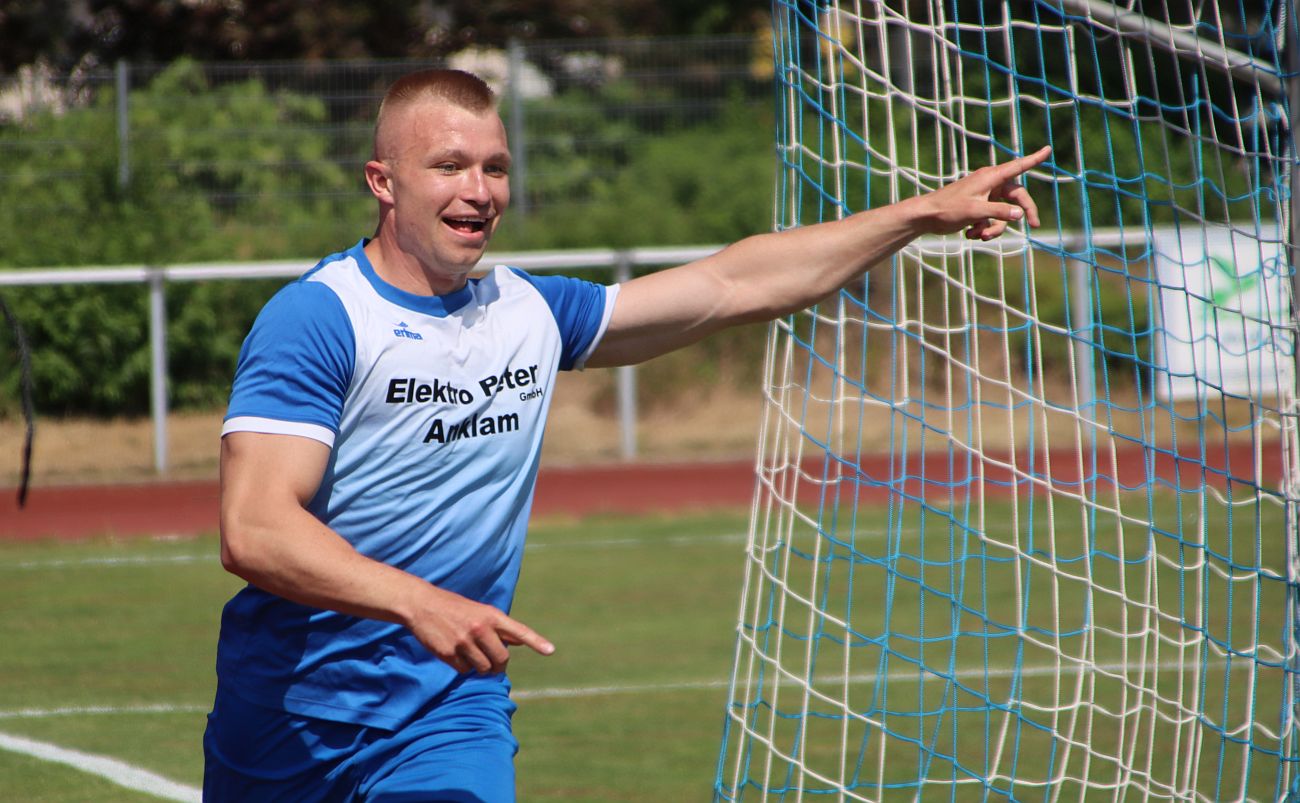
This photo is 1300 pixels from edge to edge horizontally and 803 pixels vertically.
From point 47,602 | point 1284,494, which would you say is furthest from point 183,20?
point 1284,494

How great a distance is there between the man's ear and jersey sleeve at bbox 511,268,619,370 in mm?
Result: 389

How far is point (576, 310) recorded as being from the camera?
3426mm

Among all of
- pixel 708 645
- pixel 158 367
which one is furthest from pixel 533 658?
pixel 158 367

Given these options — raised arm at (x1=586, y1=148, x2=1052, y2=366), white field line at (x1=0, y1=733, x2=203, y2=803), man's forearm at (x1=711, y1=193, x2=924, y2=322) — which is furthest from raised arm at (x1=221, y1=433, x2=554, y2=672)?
white field line at (x1=0, y1=733, x2=203, y2=803)

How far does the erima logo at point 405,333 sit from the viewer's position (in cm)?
299

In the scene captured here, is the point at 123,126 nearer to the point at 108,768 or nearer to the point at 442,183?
the point at 108,768

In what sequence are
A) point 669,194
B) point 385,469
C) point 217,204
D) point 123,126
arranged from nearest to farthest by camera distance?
point 385,469 → point 123,126 → point 217,204 → point 669,194

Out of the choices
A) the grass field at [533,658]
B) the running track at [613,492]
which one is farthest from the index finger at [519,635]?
the running track at [613,492]

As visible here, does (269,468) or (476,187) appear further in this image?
(476,187)

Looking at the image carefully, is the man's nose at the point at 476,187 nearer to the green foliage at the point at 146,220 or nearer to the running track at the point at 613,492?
the running track at the point at 613,492

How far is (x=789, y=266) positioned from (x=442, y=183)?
912 millimetres

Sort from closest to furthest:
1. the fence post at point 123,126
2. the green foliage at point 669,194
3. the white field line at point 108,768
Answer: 1. the white field line at point 108,768
2. the fence post at point 123,126
3. the green foliage at point 669,194

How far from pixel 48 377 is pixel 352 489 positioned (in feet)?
A: 35.8

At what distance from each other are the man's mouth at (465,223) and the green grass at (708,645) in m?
1.74
